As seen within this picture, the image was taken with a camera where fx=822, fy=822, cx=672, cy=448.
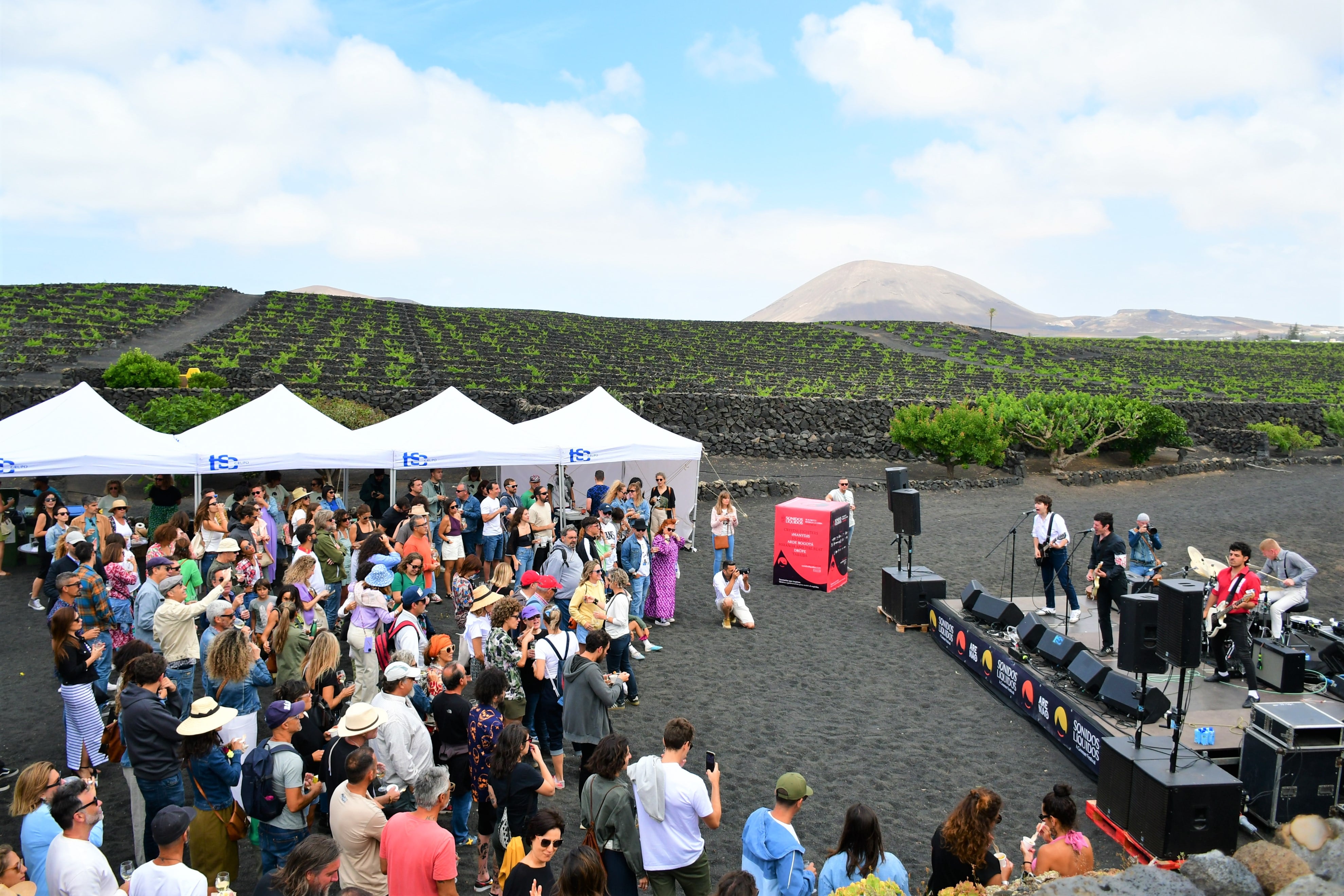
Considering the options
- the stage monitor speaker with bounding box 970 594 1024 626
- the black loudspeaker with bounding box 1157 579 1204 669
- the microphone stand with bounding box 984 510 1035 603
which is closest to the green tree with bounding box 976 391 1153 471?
the microphone stand with bounding box 984 510 1035 603

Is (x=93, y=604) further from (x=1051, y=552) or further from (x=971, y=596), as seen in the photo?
(x=1051, y=552)

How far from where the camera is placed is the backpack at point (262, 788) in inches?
174

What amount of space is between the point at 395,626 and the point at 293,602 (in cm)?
97

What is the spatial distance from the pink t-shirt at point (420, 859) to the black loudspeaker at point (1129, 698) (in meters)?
5.31

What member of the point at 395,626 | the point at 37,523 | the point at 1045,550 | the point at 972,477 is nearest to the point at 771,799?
the point at 395,626

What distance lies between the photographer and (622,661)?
7.89m

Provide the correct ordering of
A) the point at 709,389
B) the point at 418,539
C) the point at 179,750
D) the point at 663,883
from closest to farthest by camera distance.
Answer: the point at 663,883
the point at 179,750
the point at 418,539
the point at 709,389

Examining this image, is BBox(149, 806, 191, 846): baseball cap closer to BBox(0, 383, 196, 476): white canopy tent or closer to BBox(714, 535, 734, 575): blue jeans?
BBox(0, 383, 196, 476): white canopy tent

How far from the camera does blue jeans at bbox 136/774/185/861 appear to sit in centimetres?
485

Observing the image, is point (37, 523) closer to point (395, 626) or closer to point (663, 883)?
point (395, 626)

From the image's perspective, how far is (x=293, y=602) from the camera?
6480 mm

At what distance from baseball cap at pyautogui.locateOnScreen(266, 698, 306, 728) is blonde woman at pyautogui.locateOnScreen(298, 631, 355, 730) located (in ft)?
1.42

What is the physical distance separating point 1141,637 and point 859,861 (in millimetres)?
3769

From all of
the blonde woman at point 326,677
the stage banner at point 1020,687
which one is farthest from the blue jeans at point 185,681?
the stage banner at point 1020,687
